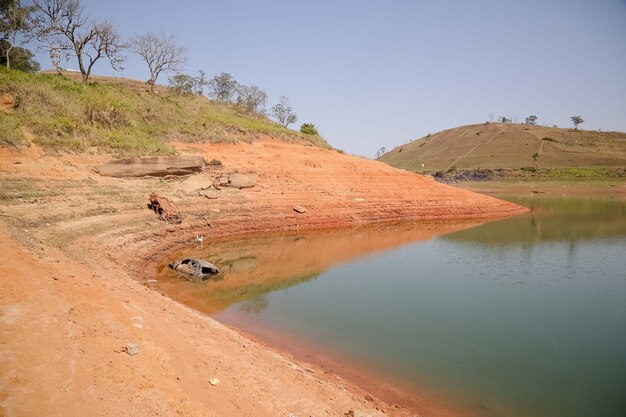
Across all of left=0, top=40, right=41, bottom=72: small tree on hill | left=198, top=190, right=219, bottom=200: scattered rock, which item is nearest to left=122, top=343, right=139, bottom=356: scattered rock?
left=198, top=190, right=219, bottom=200: scattered rock

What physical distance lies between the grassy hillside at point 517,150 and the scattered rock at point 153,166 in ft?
190

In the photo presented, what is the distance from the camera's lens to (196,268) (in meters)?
12.3

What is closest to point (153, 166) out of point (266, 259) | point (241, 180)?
point (241, 180)

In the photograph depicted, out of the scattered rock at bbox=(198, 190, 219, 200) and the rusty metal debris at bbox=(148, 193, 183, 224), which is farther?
the scattered rock at bbox=(198, 190, 219, 200)

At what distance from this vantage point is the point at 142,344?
17.0ft

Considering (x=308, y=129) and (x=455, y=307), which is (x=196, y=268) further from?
(x=308, y=129)

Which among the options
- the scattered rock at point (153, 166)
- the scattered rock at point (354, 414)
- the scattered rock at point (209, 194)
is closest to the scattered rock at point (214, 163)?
the scattered rock at point (153, 166)

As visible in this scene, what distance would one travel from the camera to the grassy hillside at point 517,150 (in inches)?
2395

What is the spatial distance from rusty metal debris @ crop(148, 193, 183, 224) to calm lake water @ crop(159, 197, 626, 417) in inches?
69.9

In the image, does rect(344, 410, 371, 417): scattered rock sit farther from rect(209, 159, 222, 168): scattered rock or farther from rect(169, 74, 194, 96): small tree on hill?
rect(169, 74, 194, 96): small tree on hill

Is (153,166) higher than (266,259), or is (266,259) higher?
(153,166)

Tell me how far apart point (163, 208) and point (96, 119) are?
751 cm

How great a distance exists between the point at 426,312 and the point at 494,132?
294 feet

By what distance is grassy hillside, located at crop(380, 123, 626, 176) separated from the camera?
2395 inches
